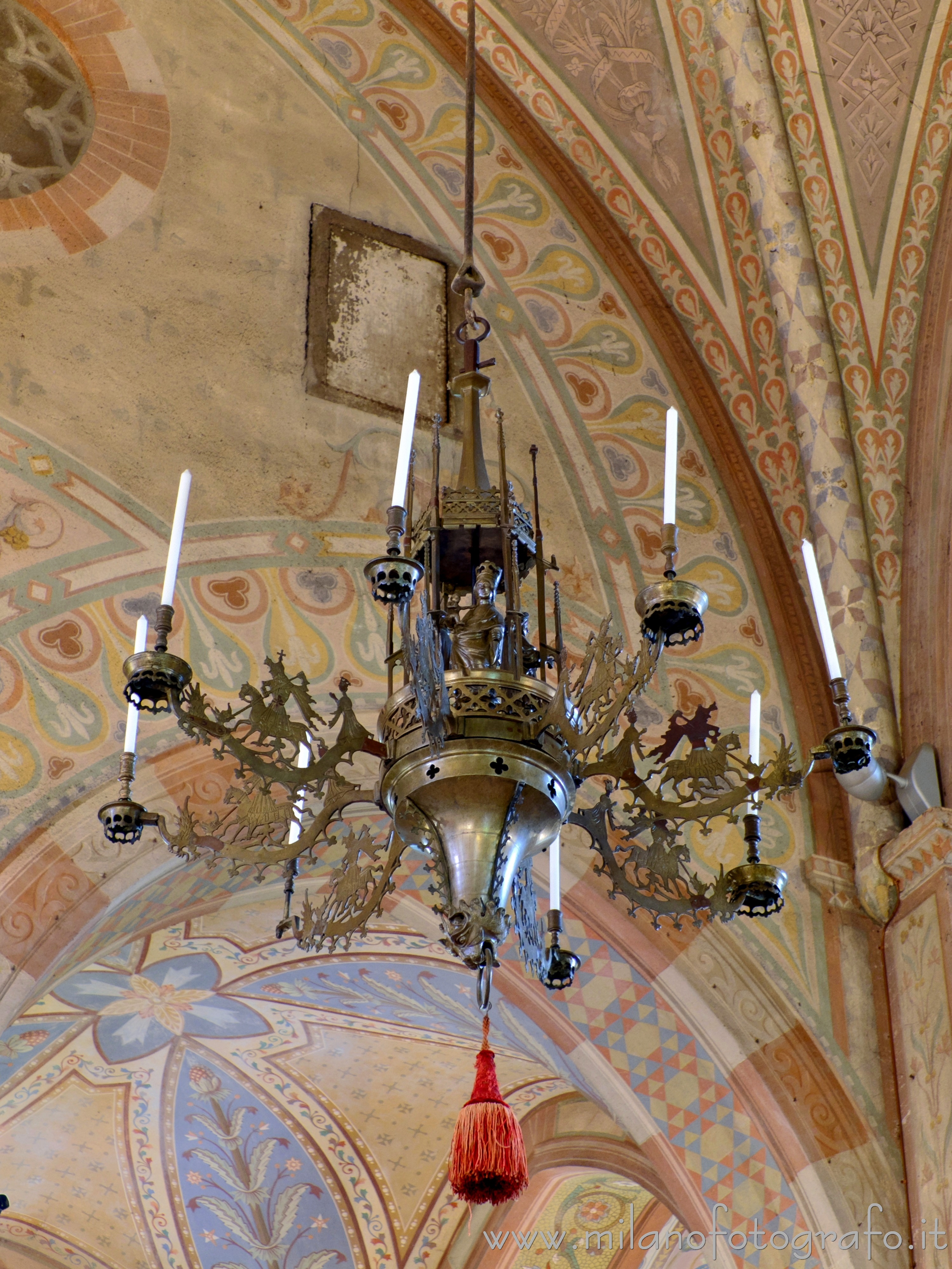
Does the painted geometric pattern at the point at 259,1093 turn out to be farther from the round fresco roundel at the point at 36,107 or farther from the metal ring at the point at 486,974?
the metal ring at the point at 486,974

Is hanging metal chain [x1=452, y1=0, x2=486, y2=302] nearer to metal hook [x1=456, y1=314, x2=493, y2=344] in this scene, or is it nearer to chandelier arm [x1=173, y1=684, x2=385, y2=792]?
metal hook [x1=456, y1=314, x2=493, y2=344]

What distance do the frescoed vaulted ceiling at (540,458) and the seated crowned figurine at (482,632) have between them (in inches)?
89.2

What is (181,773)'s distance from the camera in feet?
17.8

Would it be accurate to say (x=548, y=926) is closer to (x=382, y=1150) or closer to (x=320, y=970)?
(x=320, y=970)

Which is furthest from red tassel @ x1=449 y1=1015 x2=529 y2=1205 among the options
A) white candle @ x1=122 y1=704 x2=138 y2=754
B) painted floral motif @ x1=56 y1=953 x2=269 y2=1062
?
painted floral motif @ x1=56 y1=953 x2=269 y2=1062

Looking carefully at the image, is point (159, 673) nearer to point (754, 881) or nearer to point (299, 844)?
point (299, 844)

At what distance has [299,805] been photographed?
11.4 feet

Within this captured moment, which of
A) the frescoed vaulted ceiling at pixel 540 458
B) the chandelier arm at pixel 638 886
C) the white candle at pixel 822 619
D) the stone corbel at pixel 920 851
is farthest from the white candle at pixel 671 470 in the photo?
the stone corbel at pixel 920 851

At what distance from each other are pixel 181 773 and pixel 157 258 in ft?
7.11

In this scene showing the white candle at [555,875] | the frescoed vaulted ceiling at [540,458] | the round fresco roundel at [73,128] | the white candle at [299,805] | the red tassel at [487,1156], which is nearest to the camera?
the white candle at [299,805]

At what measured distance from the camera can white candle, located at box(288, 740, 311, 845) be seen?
344 centimetres

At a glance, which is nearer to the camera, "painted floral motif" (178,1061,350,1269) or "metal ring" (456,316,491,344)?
"metal ring" (456,316,491,344)

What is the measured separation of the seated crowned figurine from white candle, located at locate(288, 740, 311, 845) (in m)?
0.39

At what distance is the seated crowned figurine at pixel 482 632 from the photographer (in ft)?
10.9
